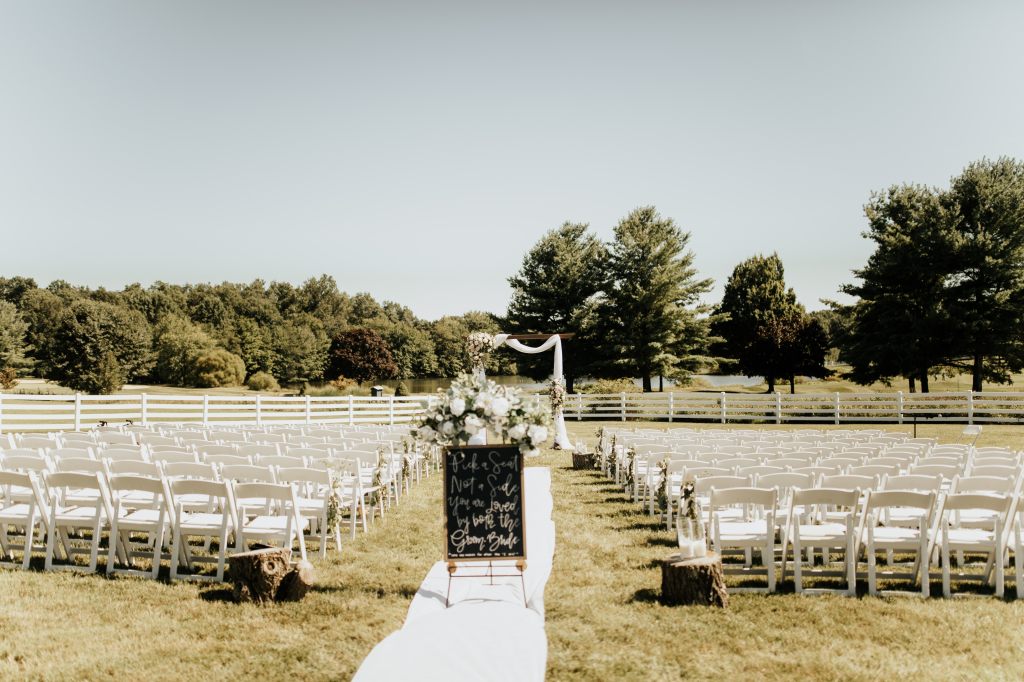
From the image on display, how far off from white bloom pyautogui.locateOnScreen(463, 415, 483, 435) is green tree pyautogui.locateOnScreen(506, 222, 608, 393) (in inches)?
1553

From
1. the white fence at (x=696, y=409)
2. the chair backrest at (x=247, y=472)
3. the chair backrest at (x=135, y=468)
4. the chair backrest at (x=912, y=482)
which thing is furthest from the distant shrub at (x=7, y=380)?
the chair backrest at (x=912, y=482)

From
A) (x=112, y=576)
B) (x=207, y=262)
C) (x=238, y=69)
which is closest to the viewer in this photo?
(x=112, y=576)

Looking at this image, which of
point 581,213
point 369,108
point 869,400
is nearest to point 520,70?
point 369,108

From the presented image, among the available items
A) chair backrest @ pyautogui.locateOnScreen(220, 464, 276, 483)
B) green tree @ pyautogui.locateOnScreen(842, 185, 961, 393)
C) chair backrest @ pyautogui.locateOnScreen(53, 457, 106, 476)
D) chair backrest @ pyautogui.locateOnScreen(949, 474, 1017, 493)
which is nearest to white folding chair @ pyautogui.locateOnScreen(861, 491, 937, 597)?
chair backrest @ pyautogui.locateOnScreen(949, 474, 1017, 493)

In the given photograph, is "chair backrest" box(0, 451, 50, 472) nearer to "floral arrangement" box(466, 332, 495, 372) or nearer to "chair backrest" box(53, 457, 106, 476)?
"chair backrest" box(53, 457, 106, 476)

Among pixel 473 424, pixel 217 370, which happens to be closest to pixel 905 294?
pixel 473 424

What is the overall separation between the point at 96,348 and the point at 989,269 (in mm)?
51140

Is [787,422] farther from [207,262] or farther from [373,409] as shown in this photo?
[207,262]

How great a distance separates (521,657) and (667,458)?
5657 mm

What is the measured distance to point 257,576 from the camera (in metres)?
5.23

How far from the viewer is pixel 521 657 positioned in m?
3.82

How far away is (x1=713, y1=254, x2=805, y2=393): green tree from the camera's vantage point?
47.0 m

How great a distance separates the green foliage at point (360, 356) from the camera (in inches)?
2990

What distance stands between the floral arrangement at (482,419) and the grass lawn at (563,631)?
1313 millimetres
